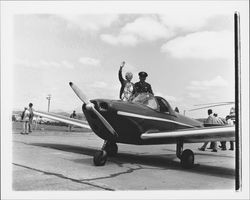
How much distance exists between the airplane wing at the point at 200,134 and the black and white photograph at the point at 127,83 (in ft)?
0.06

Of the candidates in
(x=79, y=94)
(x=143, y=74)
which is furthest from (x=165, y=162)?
(x=79, y=94)

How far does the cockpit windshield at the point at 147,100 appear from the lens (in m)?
6.47

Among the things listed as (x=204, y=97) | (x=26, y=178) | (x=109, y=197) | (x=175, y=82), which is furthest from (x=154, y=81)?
(x=26, y=178)

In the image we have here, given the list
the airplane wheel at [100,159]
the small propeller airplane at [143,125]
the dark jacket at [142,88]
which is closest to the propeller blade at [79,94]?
the small propeller airplane at [143,125]

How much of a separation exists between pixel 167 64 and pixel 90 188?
8.40ft

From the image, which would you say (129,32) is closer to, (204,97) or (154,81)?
(154,81)

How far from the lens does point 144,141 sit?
6.25 m

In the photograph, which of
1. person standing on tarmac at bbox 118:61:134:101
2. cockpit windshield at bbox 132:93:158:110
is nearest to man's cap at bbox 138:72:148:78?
person standing on tarmac at bbox 118:61:134:101

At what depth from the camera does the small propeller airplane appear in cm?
566

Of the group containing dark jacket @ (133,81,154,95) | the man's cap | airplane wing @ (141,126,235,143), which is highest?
the man's cap

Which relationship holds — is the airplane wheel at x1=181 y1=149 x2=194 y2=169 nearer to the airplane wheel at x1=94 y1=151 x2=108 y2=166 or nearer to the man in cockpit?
the man in cockpit

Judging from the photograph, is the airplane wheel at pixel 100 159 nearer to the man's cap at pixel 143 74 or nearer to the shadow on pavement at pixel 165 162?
the shadow on pavement at pixel 165 162

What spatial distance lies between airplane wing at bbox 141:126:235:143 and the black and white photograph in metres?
0.02

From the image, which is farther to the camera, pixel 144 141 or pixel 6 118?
pixel 144 141
